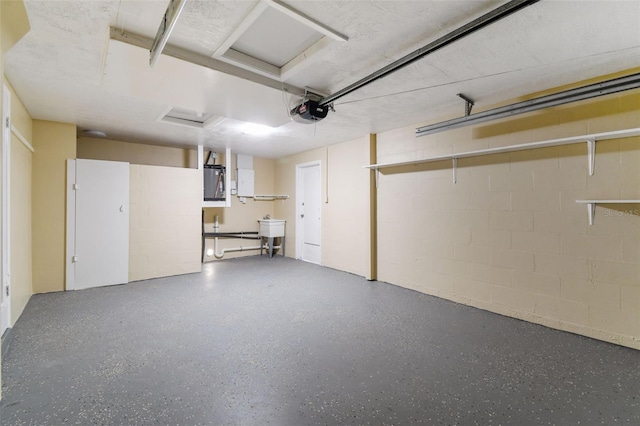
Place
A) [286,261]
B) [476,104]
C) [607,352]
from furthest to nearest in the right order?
[286,261]
[476,104]
[607,352]

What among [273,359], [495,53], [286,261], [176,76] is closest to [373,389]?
[273,359]

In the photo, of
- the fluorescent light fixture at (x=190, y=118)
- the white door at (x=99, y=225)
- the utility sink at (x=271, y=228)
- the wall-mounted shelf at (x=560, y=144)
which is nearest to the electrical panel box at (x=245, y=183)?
the utility sink at (x=271, y=228)

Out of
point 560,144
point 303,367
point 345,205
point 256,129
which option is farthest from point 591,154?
point 256,129

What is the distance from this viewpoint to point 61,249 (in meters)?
3.81

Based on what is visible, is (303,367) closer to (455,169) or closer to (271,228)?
(455,169)

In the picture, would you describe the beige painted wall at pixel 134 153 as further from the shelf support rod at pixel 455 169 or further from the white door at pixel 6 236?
the shelf support rod at pixel 455 169

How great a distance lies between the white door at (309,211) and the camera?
5.75m

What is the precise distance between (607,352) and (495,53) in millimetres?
2503

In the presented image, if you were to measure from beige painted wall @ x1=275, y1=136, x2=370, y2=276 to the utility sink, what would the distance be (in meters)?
1.34

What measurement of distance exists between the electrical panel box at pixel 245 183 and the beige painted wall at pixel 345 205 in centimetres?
135

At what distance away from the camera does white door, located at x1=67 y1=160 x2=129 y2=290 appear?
3893 mm

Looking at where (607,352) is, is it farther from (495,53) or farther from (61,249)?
(61,249)

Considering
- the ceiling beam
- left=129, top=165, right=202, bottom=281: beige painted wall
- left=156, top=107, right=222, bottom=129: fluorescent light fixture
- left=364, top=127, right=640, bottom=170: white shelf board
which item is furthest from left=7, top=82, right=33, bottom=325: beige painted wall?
left=364, top=127, right=640, bottom=170: white shelf board

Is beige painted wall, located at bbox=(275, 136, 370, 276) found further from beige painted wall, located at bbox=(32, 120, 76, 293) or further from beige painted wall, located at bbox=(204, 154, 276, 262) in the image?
beige painted wall, located at bbox=(32, 120, 76, 293)
